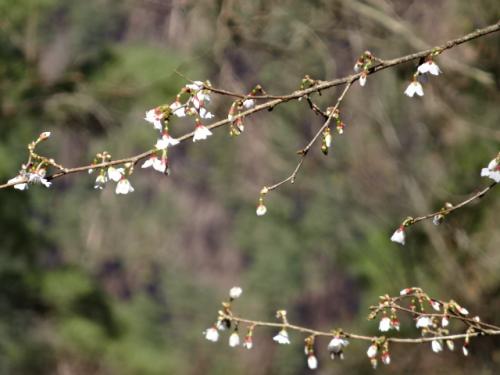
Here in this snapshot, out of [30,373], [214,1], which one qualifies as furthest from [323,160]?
[30,373]

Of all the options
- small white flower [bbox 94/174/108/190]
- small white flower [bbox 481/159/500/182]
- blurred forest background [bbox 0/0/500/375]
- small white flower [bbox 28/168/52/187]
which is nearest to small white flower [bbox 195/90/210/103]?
small white flower [bbox 94/174/108/190]

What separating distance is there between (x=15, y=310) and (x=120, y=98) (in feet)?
8.60

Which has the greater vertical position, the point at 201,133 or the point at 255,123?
the point at 255,123

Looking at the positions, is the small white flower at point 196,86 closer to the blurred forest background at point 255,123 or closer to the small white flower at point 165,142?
the small white flower at point 165,142

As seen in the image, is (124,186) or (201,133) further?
(124,186)

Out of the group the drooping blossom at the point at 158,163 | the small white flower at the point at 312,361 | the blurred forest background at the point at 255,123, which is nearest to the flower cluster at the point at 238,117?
the drooping blossom at the point at 158,163

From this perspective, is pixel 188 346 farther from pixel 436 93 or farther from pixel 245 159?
pixel 436 93

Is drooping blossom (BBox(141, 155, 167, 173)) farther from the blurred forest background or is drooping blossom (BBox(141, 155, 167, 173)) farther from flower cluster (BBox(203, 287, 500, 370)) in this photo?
the blurred forest background

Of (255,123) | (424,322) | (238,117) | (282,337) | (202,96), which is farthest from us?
(255,123)

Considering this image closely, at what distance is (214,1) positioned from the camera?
6.41 meters

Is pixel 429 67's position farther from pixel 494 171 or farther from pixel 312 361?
pixel 312 361

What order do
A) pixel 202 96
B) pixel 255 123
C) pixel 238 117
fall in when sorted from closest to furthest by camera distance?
pixel 238 117 < pixel 202 96 < pixel 255 123

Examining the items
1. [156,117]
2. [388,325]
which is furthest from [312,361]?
[156,117]

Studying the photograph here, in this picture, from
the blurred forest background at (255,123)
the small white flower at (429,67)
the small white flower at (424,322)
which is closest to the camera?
the small white flower at (429,67)
